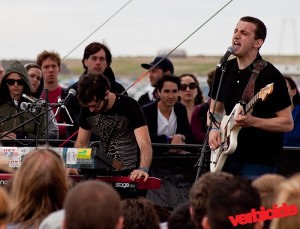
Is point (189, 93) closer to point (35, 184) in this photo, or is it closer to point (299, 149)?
point (299, 149)

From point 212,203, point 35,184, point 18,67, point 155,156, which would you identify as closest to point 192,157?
point 155,156

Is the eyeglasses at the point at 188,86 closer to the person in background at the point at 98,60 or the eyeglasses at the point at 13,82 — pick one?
the person in background at the point at 98,60

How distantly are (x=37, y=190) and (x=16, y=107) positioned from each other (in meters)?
4.69

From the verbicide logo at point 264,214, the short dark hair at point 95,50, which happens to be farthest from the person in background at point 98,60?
the verbicide logo at point 264,214

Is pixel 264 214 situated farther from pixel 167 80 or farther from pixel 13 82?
pixel 167 80

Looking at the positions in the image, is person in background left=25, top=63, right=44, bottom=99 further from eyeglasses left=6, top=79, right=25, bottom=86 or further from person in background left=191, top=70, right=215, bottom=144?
person in background left=191, top=70, right=215, bottom=144

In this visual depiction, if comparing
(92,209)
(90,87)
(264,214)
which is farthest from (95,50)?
(92,209)

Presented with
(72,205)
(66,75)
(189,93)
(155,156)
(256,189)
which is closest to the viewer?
A: (72,205)

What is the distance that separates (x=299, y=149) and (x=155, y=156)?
1.46 meters

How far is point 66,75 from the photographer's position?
210 feet

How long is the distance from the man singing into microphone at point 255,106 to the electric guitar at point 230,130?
0.04 meters

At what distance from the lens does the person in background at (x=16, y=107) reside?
32.2 feet

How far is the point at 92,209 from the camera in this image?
14.2 feet

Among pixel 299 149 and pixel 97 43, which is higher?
pixel 97 43
